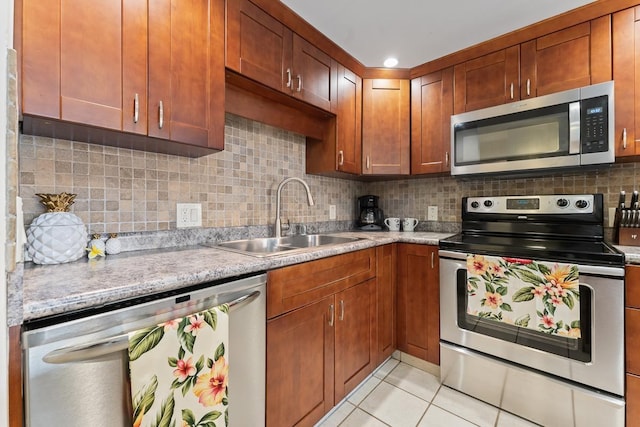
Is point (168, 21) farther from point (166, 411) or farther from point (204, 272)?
point (166, 411)

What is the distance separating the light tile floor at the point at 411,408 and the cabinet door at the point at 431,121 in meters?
1.47

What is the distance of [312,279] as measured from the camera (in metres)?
1.30

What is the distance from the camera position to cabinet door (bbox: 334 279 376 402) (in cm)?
147

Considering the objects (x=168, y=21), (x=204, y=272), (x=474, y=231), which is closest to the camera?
(x=204, y=272)

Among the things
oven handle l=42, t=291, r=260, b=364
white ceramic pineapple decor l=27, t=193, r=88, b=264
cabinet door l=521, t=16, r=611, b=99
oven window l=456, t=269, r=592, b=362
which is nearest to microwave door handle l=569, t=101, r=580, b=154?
cabinet door l=521, t=16, r=611, b=99

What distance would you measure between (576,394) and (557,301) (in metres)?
0.44

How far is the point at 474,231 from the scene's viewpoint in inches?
82.0

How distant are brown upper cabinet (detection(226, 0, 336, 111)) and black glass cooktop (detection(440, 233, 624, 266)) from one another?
4.17ft

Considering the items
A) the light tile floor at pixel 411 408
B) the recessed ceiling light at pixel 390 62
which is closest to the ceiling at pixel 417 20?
the recessed ceiling light at pixel 390 62

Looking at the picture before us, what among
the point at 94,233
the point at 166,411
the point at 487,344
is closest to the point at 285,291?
the point at 166,411

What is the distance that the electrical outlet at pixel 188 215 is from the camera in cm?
145

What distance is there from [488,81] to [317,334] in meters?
1.95

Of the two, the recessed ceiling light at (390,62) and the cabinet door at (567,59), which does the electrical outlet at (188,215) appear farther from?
the cabinet door at (567,59)

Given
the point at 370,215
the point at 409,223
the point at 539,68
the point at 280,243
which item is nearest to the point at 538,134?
the point at 539,68
